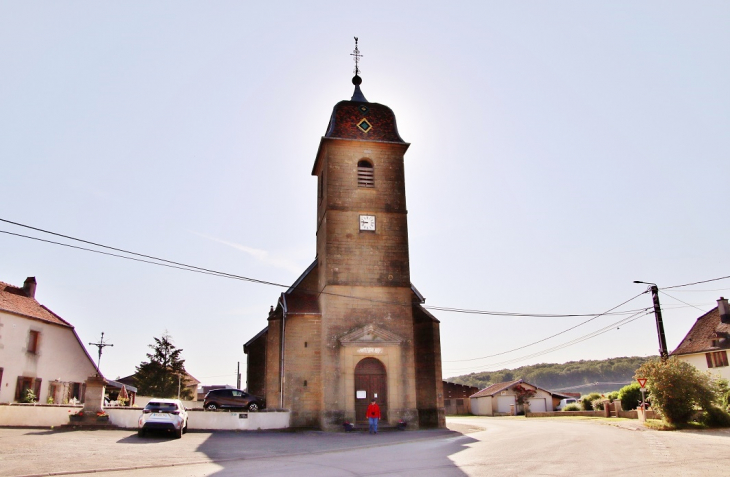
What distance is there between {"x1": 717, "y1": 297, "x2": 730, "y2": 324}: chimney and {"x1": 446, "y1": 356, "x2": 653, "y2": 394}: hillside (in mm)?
74218

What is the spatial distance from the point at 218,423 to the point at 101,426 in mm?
4474

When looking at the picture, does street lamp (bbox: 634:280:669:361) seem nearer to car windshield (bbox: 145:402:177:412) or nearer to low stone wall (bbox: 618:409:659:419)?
low stone wall (bbox: 618:409:659:419)

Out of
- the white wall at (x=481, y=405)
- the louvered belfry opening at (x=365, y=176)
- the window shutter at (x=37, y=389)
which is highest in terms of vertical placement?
the louvered belfry opening at (x=365, y=176)

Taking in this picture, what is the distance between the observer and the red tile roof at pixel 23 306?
3006 cm

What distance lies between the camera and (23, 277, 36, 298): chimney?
3450 cm

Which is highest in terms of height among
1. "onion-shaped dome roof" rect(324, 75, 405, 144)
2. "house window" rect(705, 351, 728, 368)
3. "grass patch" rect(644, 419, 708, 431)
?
"onion-shaped dome roof" rect(324, 75, 405, 144)

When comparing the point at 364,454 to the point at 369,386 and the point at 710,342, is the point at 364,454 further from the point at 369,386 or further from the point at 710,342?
the point at 710,342

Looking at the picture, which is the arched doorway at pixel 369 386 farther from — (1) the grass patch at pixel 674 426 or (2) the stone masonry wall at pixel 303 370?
(1) the grass patch at pixel 674 426

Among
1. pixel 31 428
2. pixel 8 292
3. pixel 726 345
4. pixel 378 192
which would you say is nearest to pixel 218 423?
pixel 31 428

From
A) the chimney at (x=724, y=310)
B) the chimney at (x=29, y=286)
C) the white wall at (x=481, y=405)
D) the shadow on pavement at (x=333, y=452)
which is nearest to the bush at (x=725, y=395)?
the shadow on pavement at (x=333, y=452)

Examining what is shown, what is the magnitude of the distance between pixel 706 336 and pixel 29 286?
44.9 metres

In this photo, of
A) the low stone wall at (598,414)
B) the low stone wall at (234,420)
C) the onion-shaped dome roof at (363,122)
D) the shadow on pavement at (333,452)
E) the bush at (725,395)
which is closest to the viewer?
the shadow on pavement at (333,452)

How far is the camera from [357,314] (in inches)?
1039

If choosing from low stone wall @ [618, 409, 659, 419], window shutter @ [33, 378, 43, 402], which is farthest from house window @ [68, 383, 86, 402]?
low stone wall @ [618, 409, 659, 419]
